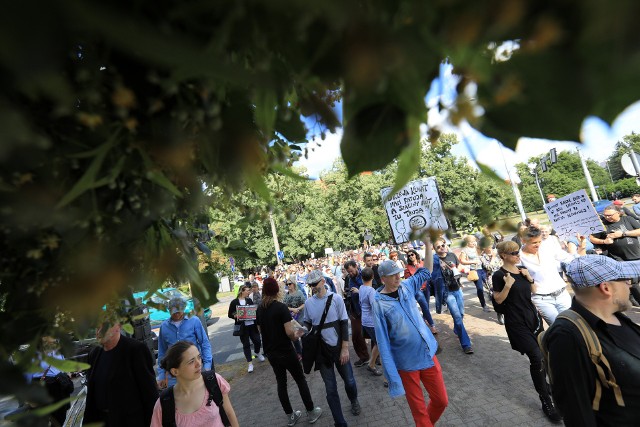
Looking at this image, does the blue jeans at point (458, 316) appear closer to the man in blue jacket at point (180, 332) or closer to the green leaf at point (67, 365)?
the man in blue jacket at point (180, 332)

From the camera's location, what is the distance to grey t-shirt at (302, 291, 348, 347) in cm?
545

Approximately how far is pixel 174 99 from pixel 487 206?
2.56ft

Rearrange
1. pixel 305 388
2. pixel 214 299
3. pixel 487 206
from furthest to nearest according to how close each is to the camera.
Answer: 1. pixel 305 388
2. pixel 214 299
3. pixel 487 206

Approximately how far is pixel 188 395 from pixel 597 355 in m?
3.12

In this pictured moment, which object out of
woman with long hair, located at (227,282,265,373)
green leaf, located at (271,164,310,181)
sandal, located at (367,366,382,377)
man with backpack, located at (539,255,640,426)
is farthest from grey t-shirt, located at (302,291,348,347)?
green leaf, located at (271,164,310,181)

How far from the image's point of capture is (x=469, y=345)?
690 centimetres

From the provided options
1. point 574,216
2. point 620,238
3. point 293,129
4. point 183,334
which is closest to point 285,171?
point 293,129

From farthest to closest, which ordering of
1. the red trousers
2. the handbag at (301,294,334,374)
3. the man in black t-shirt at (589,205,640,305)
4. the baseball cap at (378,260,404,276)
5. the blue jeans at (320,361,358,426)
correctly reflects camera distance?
the man in black t-shirt at (589,205,640,305)
the handbag at (301,294,334,374)
the blue jeans at (320,361,358,426)
the baseball cap at (378,260,404,276)
the red trousers

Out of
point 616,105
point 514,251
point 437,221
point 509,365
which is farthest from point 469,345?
point 616,105

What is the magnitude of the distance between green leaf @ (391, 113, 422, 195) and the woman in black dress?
176 inches

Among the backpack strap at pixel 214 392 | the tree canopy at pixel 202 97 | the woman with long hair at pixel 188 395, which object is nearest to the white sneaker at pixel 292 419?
the backpack strap at pixel 214 392

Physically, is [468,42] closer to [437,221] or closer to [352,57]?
[352,57]

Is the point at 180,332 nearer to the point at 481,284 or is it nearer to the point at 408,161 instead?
the point at 408,161

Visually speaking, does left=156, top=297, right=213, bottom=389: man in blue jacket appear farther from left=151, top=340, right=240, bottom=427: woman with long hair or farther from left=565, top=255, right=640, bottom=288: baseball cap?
left=565, top=255, right=640, bottom=288: baseball cap
